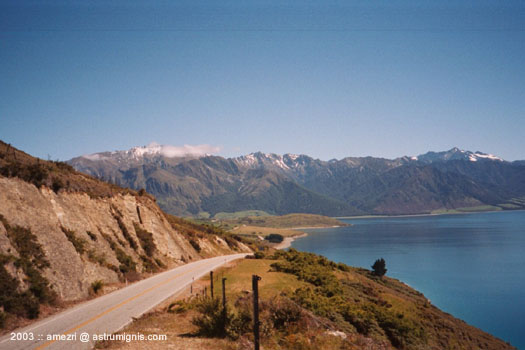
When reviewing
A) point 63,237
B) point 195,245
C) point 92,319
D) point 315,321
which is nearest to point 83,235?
point 63,237

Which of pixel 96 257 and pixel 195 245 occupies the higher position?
pixel 96 257

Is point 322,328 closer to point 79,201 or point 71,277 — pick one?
point 71,277

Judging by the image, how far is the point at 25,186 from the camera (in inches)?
985

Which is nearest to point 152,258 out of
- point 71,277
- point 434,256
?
point 71,277

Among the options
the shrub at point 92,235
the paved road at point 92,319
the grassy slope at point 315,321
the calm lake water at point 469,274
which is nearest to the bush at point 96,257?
the shrub at point 92,235

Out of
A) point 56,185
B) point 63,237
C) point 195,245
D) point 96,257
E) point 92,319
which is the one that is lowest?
point 195,245

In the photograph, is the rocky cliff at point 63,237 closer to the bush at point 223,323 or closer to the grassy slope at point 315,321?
the grassy slope at point 315,321

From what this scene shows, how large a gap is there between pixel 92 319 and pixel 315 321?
11.6 metres

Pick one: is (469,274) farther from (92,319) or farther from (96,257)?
(92,319)

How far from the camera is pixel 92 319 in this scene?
57.1 feet

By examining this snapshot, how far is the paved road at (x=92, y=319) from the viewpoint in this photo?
13992 mm

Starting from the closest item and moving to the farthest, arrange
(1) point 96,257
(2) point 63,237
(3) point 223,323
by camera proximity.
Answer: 1. (3) point 223,323
2. (2) point 63,237
3. (1) point 96,257

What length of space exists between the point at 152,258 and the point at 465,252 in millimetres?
129780

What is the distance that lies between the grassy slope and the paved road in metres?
1.41
